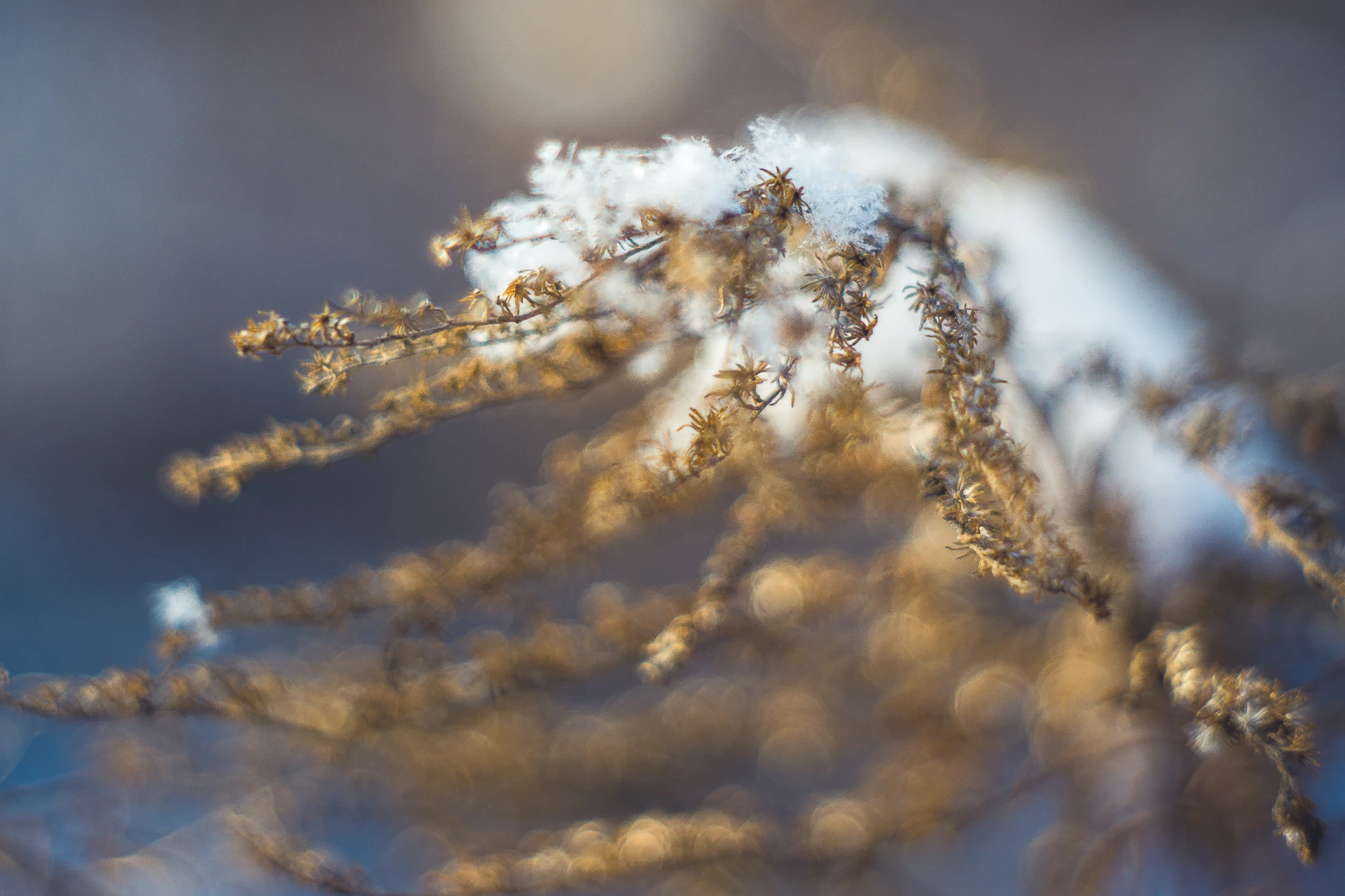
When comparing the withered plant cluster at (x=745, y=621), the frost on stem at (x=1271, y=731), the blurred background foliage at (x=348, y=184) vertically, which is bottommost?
the frost on stem at (x=1271, y=731)

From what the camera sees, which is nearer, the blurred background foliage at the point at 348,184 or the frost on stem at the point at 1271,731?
the frost on stem at the point at 1271,731

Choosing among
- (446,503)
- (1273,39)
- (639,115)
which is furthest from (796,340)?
(1273,39)

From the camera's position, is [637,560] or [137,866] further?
[637,560]

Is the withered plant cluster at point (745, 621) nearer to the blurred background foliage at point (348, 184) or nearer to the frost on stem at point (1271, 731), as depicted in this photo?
the frost on stem at point (1271, 731)

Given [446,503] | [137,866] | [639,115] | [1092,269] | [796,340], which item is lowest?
[137,866]

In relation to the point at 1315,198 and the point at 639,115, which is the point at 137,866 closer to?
the point at 639,115

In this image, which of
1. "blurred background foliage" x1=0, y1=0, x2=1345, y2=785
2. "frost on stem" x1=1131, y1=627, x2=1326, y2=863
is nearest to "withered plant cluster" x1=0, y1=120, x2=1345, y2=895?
"frost on stem" x1=1131, y1=627, x2=1326, y2=863

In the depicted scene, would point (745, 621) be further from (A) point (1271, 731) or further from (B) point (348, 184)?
(B) point (348, 184)

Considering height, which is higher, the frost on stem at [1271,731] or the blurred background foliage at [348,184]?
the blurred background foliage at [348,184]

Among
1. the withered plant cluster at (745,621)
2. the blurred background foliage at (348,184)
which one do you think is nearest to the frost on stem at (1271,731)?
the withered plant cluster at (745,621)
